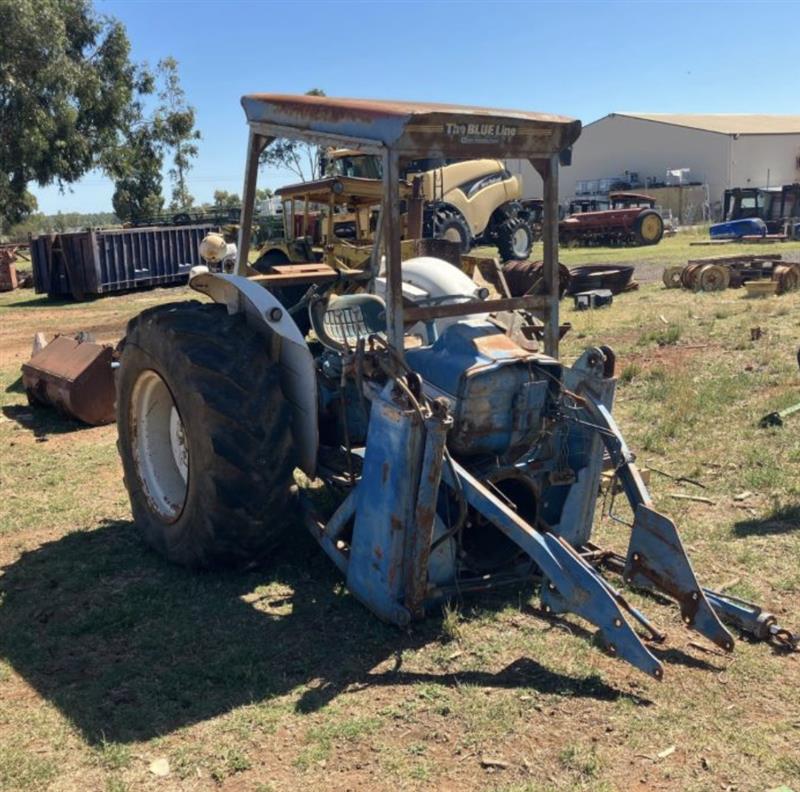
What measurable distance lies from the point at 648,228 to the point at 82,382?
88.2ft

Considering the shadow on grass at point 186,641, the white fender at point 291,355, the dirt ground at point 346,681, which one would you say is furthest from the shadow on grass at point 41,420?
the white fender at point 291,355

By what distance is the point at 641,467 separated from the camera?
652 cm

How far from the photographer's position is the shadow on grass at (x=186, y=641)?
11.5 feet

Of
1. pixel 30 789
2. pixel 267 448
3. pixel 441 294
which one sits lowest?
pixel 30 789

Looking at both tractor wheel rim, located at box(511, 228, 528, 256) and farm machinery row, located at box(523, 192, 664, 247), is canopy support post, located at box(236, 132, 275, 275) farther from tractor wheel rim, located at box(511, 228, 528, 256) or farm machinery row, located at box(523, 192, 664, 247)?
farm machinery row, located at box(523, 192, 664, 247)

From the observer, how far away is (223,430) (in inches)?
162

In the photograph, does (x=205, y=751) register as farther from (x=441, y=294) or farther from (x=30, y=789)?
(x=441, y=294)

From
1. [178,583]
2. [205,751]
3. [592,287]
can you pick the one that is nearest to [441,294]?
[178,583]

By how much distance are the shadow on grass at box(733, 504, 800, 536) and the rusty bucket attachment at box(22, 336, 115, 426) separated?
5.23 meters

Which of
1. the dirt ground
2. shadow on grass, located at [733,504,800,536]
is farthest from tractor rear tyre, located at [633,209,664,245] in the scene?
shadow on grass, located at [733,504,800,536]

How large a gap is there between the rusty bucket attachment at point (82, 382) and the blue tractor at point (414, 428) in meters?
3.13

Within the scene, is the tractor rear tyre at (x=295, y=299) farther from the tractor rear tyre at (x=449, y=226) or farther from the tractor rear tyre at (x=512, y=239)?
the tractor rear tyre at (x=512, y=239)

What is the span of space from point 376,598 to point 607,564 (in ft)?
4.05

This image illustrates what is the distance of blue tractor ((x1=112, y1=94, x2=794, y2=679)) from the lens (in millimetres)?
3723
